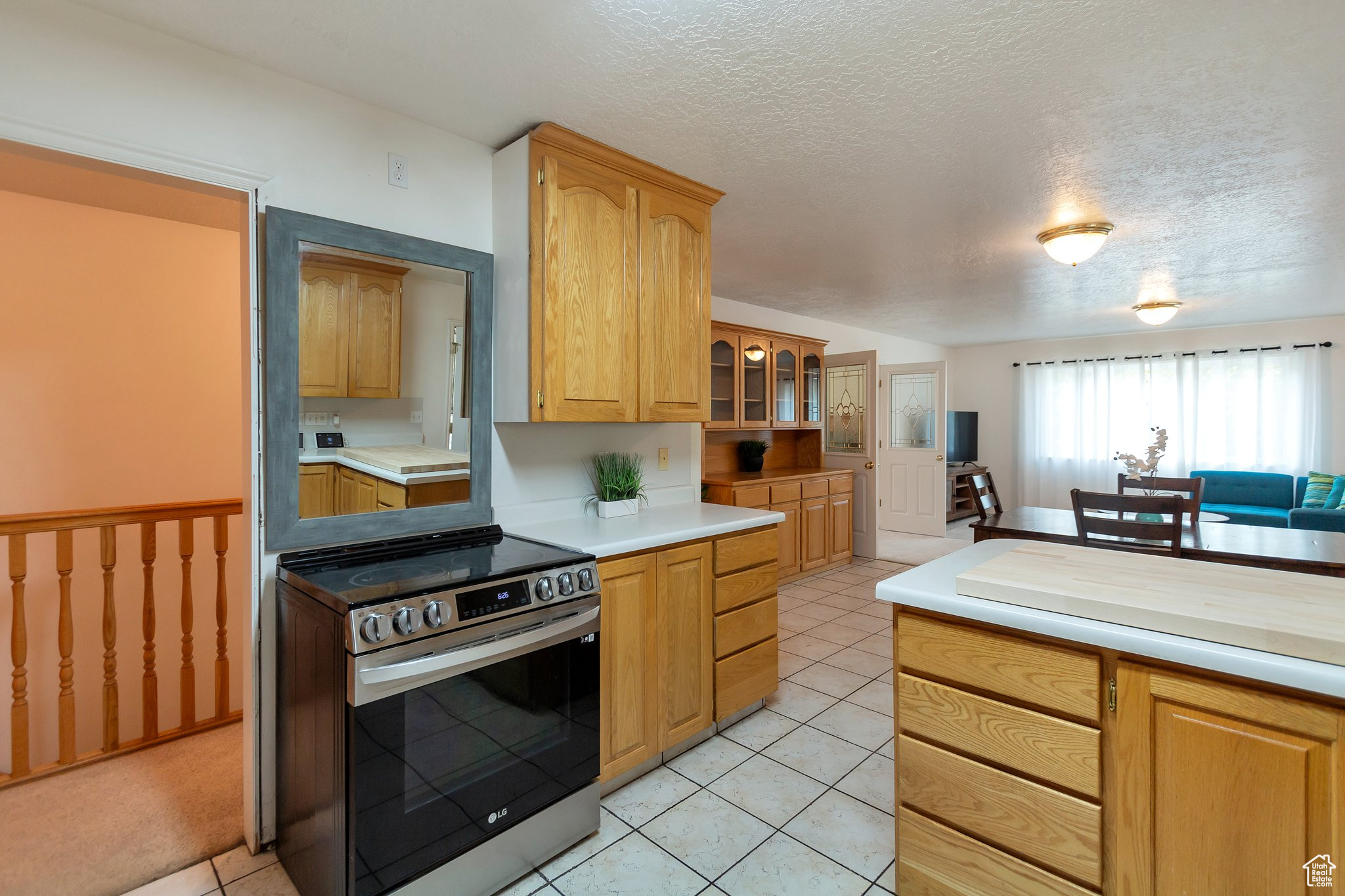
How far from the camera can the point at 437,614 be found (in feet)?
4.94

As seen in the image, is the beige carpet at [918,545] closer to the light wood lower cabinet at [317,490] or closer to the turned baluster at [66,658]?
the light wood lower cabinet at [317,490]

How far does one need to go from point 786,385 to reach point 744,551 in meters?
Answer: 3.07

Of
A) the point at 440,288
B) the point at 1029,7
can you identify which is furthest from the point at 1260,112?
the point at 440,288

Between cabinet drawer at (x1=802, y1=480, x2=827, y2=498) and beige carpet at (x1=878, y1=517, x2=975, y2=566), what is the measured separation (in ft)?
3.38

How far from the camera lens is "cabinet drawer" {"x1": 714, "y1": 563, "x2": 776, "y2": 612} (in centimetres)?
249

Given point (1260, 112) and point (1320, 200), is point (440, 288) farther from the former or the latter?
point (1320, 200)

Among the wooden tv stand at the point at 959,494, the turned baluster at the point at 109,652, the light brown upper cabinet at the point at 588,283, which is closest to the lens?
the light brown upper cabinet at the point at 588,283

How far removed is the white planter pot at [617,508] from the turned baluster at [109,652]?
185cm

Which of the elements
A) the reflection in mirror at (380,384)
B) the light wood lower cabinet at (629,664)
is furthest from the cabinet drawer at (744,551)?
the reflection in mirror at (380,384)

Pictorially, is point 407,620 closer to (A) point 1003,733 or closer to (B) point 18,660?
(A) point 1003,733

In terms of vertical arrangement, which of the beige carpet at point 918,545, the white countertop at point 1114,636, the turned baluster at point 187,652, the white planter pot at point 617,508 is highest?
the white planter pot at point 617,508


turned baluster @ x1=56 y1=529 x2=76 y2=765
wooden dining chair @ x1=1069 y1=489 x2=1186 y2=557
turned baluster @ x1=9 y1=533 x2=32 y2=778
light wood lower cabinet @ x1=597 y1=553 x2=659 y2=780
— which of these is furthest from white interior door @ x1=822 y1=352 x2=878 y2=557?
turned baluster @ x1=9 y1=533 x2=32 y2=778

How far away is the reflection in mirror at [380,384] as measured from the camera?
1883mm

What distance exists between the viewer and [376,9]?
156 centimetres
